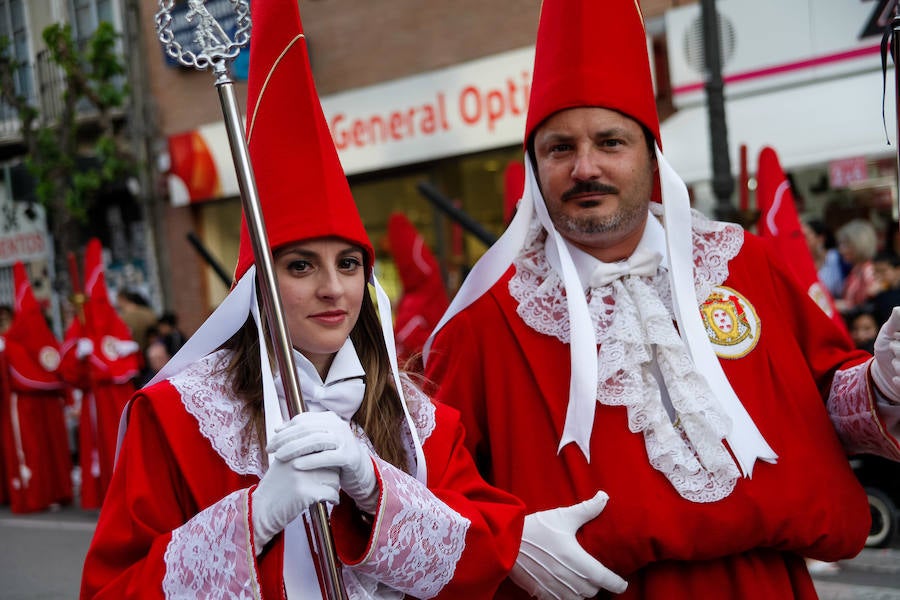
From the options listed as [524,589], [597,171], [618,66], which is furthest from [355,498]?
[618,66]

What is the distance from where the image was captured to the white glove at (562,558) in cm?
238

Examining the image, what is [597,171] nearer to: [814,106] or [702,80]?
[814,106]

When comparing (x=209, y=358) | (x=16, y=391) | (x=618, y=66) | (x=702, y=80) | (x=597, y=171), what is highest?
(x=702, y=80)

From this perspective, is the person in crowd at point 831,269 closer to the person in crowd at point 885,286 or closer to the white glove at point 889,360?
the person in crowd at point 885,286

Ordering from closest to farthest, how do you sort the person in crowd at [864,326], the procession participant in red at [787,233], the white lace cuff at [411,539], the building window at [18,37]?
the white lace cuff at [411,539] → the procession participant in red at [787,233] → the person in crowd at [864,326] → the building window at [18,37]

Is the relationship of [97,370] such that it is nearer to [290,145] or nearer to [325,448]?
[290,145]

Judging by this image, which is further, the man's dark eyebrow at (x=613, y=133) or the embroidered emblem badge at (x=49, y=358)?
the embroidered emblem badge at (x=49, y=358)

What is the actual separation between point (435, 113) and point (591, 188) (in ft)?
34.4

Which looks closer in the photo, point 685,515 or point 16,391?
point 685,515

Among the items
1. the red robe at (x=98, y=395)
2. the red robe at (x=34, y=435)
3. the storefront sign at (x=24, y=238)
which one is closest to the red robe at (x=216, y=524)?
the red robe at (x=98, y=395)

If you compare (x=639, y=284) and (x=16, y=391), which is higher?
(x=639, y=284)

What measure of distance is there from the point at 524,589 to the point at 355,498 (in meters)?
0.65

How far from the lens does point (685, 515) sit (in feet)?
7.80

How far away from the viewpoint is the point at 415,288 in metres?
7.52
